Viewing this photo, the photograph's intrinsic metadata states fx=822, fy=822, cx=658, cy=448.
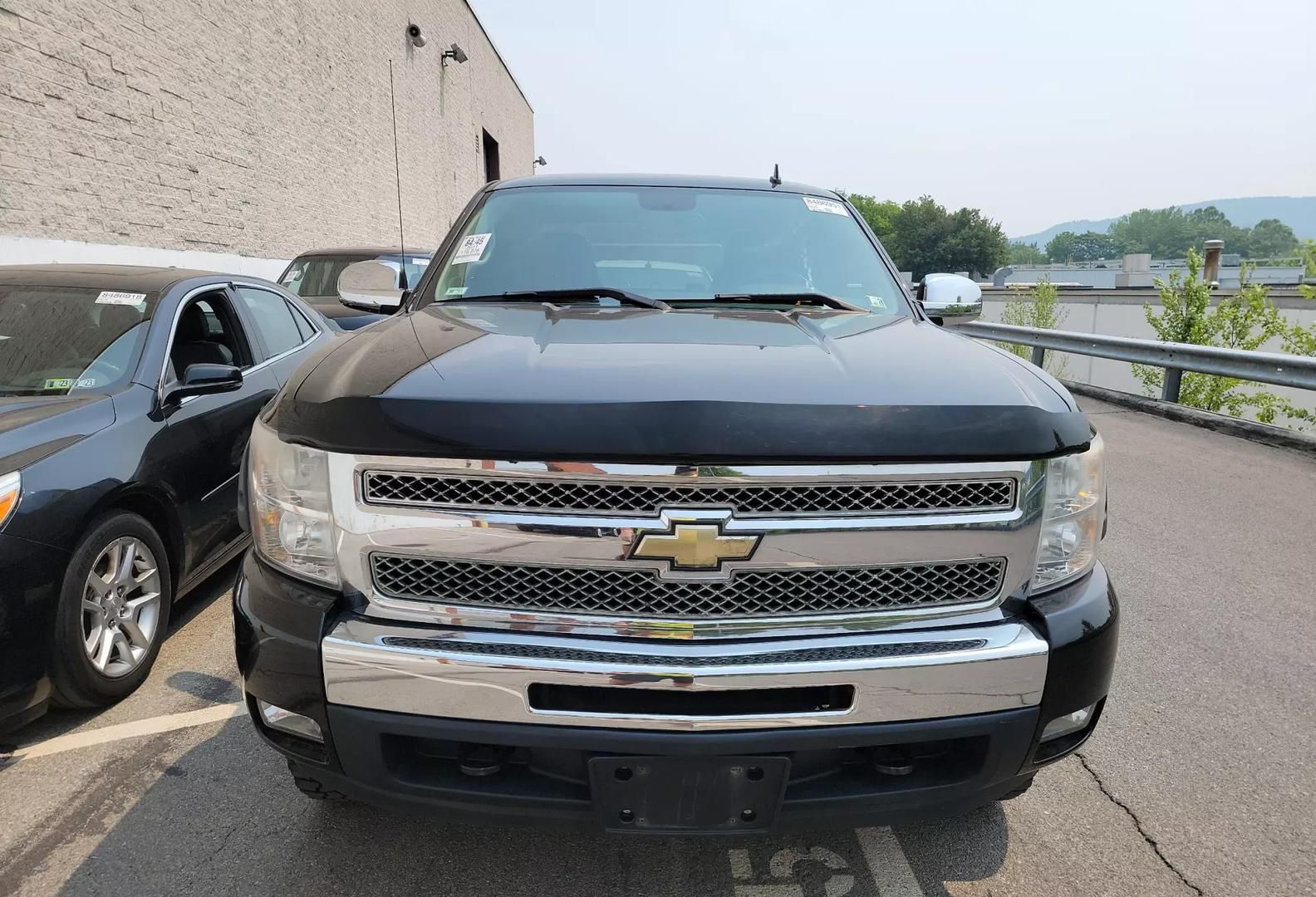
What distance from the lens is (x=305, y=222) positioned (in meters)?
15.0

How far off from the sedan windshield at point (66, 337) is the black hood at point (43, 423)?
0.47 ft

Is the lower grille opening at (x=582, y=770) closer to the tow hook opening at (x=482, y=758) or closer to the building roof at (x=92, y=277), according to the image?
the tow hook opening at (x=482, y=758)

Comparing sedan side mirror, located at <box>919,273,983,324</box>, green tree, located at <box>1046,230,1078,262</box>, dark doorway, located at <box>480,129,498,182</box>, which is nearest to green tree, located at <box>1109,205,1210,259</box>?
green tree, located at <box>1046,230,1078,262</box>

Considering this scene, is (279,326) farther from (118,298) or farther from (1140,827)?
(1140,827)

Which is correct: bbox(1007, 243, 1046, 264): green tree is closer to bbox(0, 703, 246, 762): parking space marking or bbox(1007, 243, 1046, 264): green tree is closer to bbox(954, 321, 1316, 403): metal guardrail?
bbox(954, 321, 1316, 403): metal guardrail

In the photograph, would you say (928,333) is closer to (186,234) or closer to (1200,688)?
(1200,688)

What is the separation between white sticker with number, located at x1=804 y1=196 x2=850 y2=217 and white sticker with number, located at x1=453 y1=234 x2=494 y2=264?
1.33 m

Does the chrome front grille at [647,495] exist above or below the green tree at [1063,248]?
below

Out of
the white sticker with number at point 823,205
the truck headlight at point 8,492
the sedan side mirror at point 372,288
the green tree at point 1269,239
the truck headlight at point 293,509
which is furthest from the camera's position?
the green tree at point 1269,239

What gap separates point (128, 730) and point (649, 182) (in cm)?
283

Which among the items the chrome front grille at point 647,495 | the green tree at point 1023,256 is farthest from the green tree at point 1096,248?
the chrome front grille at point 647,495

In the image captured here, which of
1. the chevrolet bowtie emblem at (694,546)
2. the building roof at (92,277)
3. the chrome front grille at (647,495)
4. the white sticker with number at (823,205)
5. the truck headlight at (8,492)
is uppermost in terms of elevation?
the white sticker with number at (823,205)

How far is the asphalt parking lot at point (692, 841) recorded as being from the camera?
83.6 inches

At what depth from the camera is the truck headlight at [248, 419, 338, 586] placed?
1.70 metres
